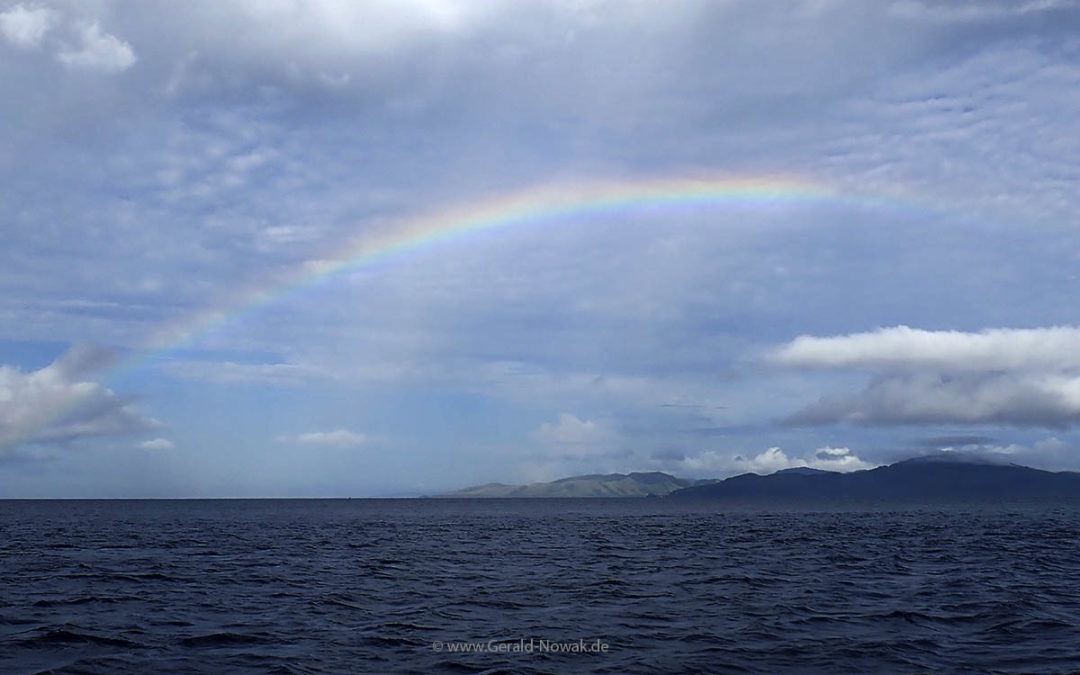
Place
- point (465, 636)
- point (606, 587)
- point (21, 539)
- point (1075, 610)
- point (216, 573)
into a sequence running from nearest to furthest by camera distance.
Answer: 1. point (465, 636)
2. point (1075, 610)
3. point (606, 587)
4. point (216, 573)
5. point (21, 539)

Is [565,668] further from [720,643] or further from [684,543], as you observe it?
[684,543]

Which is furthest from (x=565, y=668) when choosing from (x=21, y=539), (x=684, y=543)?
(x=21, y=539)

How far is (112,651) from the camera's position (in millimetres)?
27797

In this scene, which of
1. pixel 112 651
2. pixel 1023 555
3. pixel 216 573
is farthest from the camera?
pixel 1023 555

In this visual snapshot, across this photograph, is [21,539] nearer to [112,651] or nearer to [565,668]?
[112,651]

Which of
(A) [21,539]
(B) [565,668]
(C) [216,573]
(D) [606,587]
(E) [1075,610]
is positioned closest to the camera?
(B) [565,668]

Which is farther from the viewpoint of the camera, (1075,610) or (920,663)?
(1075,610)

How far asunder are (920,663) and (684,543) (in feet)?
187

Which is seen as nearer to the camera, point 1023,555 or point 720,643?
point 720,643

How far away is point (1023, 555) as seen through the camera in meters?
63.1

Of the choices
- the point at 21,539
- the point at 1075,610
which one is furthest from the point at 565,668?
the point at 21,539

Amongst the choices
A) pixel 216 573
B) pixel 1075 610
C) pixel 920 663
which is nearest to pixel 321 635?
pixel 920 663

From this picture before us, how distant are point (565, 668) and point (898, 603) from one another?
19894 mm

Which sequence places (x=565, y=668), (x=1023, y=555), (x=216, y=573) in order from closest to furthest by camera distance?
(x=565, y=668) < (x=216, y=573) < (x=1023, y=555)
